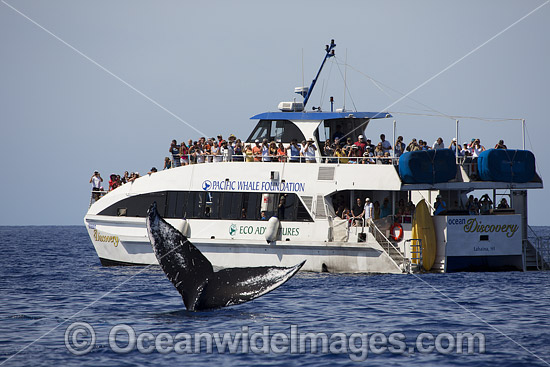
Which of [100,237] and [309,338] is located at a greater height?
[100,237]

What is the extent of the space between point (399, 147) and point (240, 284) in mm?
12826

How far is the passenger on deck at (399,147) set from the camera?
26688mm

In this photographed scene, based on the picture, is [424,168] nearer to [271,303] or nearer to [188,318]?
[271,303]

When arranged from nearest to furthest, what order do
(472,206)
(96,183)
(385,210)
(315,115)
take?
(385,210) < (472,206) < (315,115) < (96,183)

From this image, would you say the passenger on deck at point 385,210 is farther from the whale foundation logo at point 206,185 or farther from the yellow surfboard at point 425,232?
the whale foundation logo at point 206,185

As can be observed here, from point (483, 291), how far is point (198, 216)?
34.2 feet

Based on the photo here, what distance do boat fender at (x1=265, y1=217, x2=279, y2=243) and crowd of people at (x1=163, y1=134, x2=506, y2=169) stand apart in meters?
2.32

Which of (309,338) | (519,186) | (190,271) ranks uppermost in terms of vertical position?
(519,186)

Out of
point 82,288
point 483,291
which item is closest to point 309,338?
point 483,291

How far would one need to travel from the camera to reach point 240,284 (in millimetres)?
15398

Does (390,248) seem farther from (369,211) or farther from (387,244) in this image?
(369,211)

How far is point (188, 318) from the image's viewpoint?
55.9 ft

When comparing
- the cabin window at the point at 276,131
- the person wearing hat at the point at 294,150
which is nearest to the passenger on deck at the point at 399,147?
the person wearing hat at the point at 294,150

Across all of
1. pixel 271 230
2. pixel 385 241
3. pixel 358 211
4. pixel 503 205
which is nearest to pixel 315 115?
pixel 358 211
